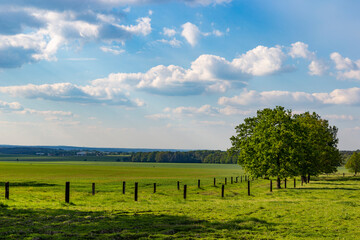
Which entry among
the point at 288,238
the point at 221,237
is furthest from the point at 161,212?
the point at 288,238

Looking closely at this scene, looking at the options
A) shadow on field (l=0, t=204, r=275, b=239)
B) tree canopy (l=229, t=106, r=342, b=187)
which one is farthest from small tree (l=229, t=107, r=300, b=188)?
shadow on field (l=0, t=204, r=275, b=239)

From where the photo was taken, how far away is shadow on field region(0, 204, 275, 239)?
14750 mm

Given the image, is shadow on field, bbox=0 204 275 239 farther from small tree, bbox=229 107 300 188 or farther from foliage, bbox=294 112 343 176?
foliage, bbox=294 112 343 176

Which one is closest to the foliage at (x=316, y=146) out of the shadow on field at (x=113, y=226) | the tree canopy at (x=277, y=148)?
the tree canopy at (x=277, y=148)

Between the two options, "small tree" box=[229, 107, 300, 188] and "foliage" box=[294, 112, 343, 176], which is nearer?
"small tree" box=[229, 107, 300, 188]

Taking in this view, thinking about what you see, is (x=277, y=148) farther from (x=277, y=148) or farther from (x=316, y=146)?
(x=316, y=146)

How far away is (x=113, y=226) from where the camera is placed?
55.0 feet

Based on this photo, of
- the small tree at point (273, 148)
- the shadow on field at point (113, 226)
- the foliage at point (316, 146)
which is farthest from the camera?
the foliage at point (316, 146)

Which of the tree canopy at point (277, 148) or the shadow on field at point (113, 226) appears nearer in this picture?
the shadow on field at point (113, 226)

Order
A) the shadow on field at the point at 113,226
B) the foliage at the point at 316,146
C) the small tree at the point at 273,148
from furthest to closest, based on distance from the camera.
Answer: the foliage at the point at 316,146
the small tree at the point at 273,148
the shadow on field at the point at 113,226

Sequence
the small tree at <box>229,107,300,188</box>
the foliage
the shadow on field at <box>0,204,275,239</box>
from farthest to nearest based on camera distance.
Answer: the foliage → the small tree at <box>229,107,300,188</box> → the shadow on field at <box>0,204,275,239</box>

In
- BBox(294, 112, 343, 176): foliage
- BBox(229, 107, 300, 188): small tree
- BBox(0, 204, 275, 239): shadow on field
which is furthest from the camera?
BBox(294, 112, 343, 176): foliage

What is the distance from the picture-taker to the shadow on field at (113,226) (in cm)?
1475

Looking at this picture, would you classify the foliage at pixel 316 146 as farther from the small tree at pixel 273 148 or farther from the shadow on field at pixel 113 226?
the shadow on field at pixel 113 226
